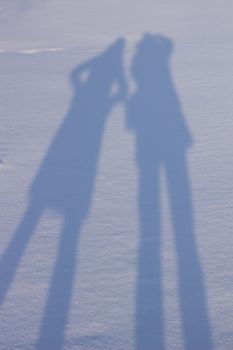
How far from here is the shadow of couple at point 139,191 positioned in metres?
4.26

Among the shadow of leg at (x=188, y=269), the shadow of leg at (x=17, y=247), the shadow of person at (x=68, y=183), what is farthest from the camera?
the shadow of leg at (x=17, y=247)

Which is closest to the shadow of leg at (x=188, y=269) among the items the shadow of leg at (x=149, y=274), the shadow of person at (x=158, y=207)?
the shadow of person at (x=158, y=207)

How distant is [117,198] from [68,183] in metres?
0.65

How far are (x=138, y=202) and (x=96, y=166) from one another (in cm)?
100

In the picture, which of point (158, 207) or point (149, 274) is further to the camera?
point (158, 207)

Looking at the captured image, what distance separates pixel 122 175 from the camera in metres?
6.35

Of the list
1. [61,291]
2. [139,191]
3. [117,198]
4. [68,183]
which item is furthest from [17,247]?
[139,191]

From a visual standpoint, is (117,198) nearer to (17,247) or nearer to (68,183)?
(68,183)

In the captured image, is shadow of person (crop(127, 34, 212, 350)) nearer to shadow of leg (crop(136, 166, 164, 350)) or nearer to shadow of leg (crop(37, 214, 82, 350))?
shadow of leg (crop(136, 166, 164, 350))

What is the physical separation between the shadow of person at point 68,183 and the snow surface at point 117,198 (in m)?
0.02

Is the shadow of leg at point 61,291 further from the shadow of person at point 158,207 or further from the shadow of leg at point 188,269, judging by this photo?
the shadow of leg at point 188,269

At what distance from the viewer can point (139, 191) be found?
5.97 metres

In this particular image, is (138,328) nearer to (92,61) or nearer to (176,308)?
(176,308)

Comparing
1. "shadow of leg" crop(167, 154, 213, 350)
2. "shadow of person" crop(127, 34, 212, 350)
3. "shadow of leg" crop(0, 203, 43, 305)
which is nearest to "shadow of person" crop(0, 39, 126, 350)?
"shadow of leg" crop(0, 203, 43, 305)
